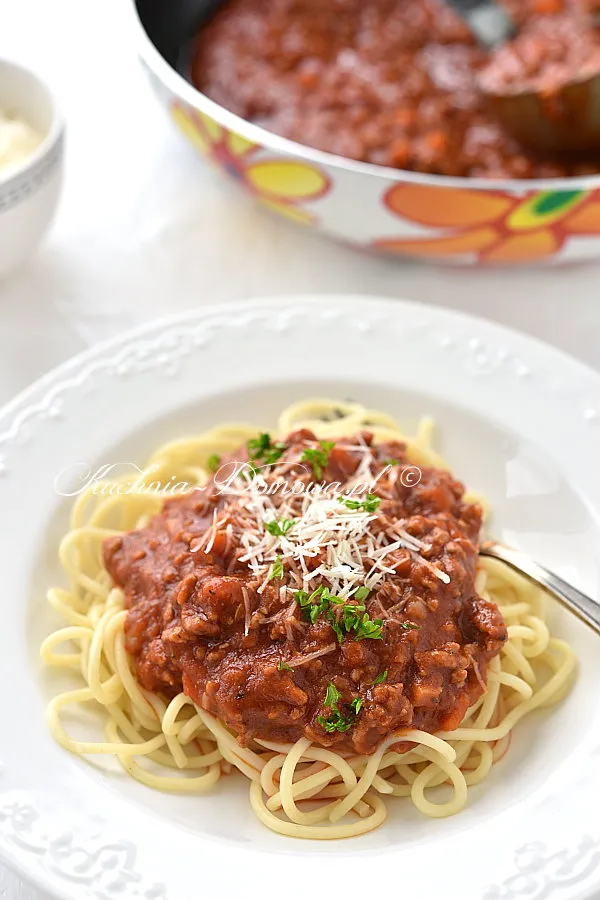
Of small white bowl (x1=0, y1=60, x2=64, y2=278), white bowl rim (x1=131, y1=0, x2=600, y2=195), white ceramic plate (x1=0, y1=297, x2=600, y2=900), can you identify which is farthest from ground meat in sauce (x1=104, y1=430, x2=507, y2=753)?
small white bowl (x1=0, y1=60, x2=64, y2=278)

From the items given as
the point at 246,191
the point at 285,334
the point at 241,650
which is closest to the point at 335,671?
the point at 241,650

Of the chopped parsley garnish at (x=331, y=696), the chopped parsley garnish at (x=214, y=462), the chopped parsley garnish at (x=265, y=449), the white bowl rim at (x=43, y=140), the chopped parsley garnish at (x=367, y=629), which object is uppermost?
the white bowl rim at (x=43, y=140)

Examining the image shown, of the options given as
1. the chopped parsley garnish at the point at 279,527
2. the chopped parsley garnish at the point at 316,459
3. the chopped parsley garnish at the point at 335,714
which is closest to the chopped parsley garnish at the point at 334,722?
the chopped parsley garnish at the point at 335,714

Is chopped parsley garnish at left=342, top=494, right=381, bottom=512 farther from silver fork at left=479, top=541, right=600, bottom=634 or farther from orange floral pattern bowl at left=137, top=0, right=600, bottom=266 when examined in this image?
orange floral pattern bowl at left=137, top=0, right=600, bottom=266

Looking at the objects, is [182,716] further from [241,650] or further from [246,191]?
[246,191]

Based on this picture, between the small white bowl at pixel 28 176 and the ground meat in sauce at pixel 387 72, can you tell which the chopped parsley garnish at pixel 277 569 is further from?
the ground meat in sauce at pixel 387 72
